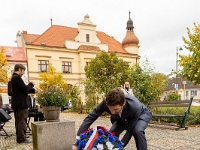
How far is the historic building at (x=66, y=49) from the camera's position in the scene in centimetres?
2859

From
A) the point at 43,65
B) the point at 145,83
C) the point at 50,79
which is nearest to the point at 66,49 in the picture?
the point at 43,65

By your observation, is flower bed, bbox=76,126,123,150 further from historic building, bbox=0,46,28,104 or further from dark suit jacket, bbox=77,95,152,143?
historic building, bbox=0,46,28,104

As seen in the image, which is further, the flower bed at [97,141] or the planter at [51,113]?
the planter at [51,113]

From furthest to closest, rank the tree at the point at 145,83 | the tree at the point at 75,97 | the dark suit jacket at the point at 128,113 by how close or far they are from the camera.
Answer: the tree at the point at 75,97 → the tree at the point at 145,83 → the dark suit jacket at the point at 128,113

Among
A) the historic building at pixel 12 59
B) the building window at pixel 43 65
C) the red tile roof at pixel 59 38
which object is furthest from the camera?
the red tile roof at pixel 59 38

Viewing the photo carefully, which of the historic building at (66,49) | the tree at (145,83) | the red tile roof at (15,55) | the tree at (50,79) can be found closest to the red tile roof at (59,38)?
the historic building at (66,49)

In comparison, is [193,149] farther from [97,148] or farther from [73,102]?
[73,102]

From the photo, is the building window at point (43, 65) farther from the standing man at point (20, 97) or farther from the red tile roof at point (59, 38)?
the standing man at point (20, 97)

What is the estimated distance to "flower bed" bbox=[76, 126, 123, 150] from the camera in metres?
1.87

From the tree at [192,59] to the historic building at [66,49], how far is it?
18.2m

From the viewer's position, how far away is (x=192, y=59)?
14.4 m

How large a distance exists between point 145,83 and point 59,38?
24095 millimetres

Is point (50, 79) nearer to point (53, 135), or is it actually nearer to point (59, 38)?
point (59, 38)

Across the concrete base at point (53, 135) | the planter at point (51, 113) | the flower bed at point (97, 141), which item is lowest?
the concrete base at point (53, 135)
